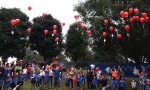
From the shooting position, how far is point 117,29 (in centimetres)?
3675

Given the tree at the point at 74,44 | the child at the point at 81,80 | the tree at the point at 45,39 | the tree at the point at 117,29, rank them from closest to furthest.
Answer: the child at the point at 81,80 < the tree at the point at 117,29 < the tree at the point at 45,39 < the tree at the point at 74,44

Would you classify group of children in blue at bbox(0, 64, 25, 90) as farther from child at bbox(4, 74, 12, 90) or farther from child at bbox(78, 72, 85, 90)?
child at bbox(78, 72, 85, 90)

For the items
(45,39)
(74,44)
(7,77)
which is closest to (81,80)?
(7,77)

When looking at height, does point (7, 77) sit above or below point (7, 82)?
above

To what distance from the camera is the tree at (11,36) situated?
4619 centimetres

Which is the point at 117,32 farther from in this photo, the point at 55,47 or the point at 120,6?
the point at 55,47

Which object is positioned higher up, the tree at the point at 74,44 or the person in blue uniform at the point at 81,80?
the tree at the point at 74,44

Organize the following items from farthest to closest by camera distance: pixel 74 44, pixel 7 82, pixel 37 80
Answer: pixel 74 44 < pixel 37 80 < pixel 7 82

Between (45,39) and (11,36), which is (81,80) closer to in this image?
(11,36)

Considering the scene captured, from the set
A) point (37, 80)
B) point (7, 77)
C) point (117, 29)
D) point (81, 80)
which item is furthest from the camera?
point (117, 29)

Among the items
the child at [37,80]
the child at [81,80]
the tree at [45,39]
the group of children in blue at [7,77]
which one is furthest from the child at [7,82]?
the tree at [45,39]

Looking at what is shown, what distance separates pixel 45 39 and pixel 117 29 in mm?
15609

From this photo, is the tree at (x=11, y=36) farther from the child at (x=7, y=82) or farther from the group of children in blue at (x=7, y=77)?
the child at (x=7, y=82)

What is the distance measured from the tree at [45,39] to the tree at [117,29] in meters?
9.51
